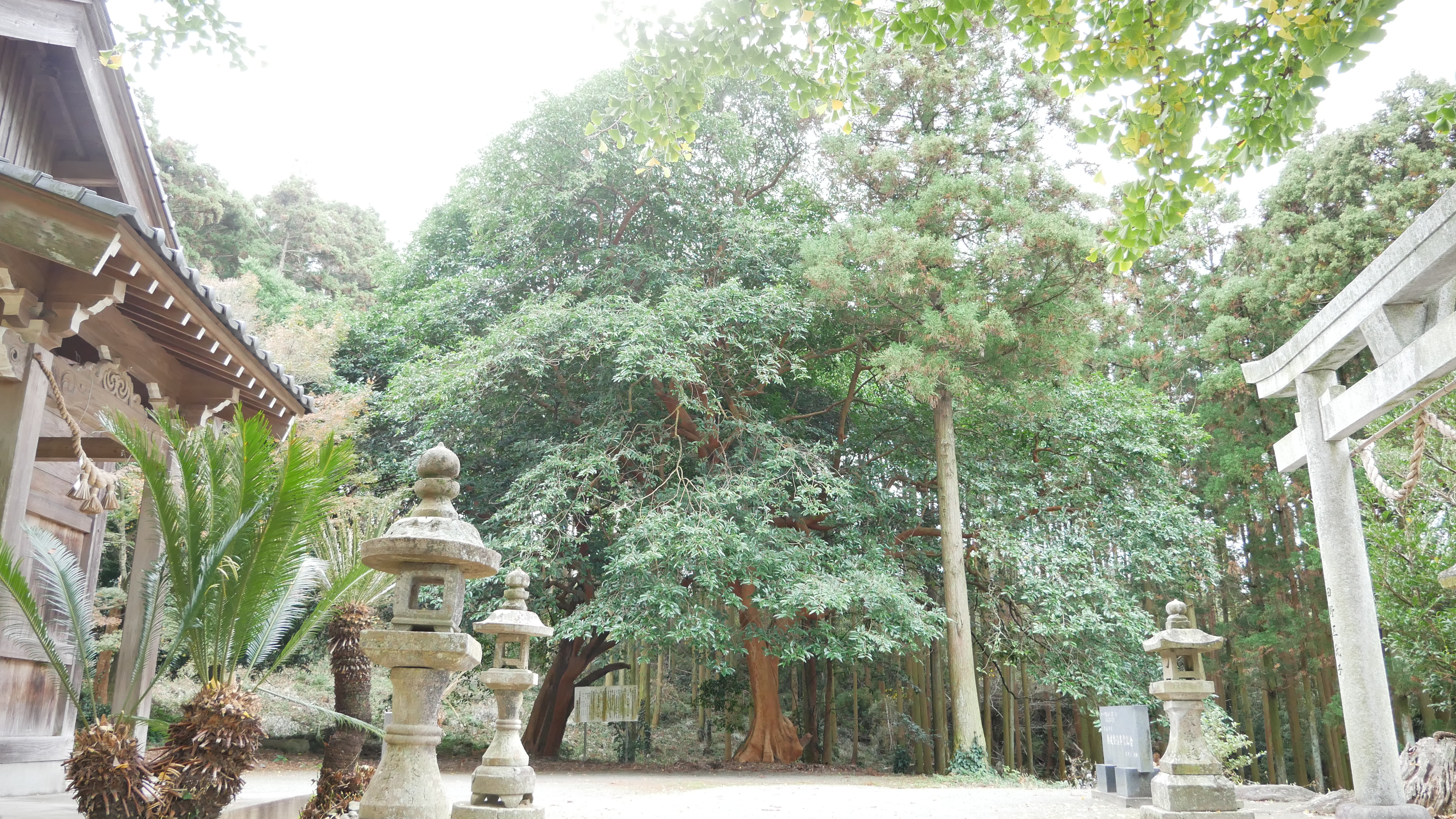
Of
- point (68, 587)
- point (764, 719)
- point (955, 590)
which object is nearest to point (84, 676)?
point (68, 587)

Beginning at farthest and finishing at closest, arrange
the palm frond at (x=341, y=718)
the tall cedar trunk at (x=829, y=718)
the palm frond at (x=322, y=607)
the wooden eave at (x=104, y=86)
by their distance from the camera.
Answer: the tall cedar trunk at (x=829, y=718) < the palm frond at (x=341, y=718) < the palm frond at (x=322, y=607) < the wooden eave at (x=104, y=86)

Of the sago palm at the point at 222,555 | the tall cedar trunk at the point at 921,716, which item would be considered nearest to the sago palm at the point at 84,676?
the sago palm at the point at 222,555

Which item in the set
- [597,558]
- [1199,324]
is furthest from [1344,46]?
[1199,324]

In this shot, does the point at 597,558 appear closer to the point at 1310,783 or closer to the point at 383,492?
the point at 383,492

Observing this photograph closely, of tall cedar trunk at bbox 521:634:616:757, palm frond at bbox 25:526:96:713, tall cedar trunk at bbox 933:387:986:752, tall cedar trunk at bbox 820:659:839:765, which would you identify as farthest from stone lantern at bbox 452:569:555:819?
tall cedar trunk at bbox 820:659:839:765

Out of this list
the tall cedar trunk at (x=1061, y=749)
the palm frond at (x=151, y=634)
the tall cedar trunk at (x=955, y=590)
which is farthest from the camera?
the tall cedar trunk at (x=1061, y=749)

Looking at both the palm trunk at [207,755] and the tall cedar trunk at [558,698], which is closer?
the palm trunk at [207,755]

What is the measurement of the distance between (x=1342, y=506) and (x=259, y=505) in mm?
7333

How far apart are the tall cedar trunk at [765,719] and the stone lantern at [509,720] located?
8.01 meters

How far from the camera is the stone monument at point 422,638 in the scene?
11.6 ft

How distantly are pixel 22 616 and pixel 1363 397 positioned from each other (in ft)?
28.2

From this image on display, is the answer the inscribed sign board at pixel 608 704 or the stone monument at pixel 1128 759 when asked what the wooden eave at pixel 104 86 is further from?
the inscribed sign board at pixel 608 704

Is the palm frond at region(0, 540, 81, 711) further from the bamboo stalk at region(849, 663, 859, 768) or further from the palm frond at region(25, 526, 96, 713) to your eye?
the bamboo stalk at region(849, 663, 859, 768)

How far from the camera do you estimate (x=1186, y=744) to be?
23.4 ft
